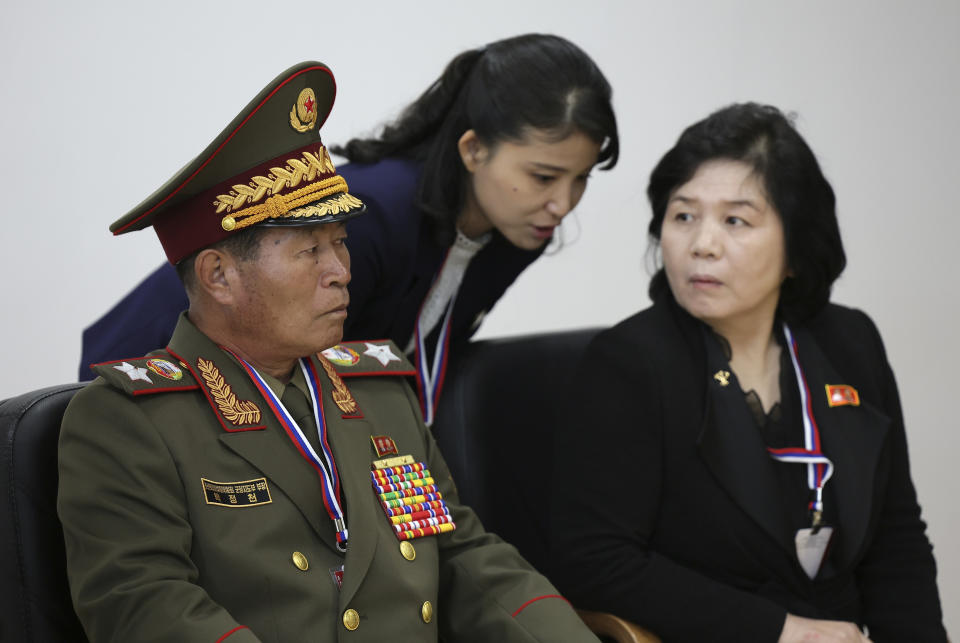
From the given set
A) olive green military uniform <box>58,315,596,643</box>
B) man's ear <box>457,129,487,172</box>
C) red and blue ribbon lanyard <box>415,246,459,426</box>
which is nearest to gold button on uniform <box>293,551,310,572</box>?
olive green military uniform <box>58,315,596,643</box>

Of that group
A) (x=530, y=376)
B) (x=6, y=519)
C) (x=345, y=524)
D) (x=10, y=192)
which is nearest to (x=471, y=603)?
(x=345, y=524)

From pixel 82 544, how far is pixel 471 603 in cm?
61

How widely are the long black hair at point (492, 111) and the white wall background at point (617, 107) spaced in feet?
2.06

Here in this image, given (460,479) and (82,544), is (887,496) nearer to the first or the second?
(460,479)

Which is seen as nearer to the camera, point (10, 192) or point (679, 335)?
point (679, 335)

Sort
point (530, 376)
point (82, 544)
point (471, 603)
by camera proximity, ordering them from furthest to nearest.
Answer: point (530, 376), point (471, 603), point (82, 544)

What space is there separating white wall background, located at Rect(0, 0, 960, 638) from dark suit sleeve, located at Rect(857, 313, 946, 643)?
1.38 m

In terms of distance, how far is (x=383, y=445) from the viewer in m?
1.71

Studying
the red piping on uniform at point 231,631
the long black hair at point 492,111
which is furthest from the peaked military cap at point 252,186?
the long black hair at point 492,111

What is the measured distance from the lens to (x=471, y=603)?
1.69 meters

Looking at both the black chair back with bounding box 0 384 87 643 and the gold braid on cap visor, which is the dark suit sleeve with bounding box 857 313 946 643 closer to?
the gold braid on cap visor

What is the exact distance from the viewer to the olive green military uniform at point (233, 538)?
1.33m

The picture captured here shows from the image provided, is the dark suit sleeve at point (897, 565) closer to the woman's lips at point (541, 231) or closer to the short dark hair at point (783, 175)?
the short dark hair at point (783, 175)

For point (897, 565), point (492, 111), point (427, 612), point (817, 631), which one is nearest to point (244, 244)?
point (427, 612)
